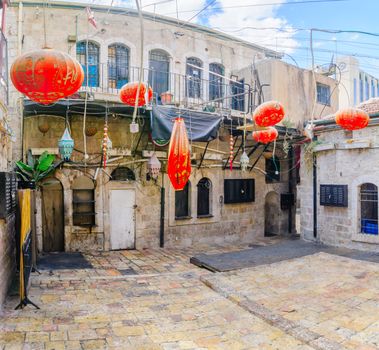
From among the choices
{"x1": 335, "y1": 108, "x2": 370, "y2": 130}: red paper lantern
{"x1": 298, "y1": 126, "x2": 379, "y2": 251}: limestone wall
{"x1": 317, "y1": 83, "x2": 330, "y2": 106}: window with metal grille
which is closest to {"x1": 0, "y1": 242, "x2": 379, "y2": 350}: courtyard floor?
{"x1": 298, "y1": 126, "x2": 379, "y2": 251}: limestone wall

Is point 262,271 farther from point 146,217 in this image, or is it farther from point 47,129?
point 47,129

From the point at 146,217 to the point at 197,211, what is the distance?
94.1 inches

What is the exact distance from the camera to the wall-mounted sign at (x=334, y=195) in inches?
456

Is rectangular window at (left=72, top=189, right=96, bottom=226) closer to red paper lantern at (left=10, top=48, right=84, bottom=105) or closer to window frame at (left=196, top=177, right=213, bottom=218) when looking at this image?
window frame at (left=196, top=177, right=213, bottom=218)

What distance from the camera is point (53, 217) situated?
11.5 metres

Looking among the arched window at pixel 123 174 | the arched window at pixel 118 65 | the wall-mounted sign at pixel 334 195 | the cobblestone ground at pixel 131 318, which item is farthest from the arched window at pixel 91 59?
the wall-mounted sign at pixel 334 195

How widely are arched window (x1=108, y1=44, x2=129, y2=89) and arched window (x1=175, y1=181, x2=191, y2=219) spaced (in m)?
4.72

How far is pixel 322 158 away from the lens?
12.5 meters

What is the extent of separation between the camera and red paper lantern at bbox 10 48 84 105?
4469mm

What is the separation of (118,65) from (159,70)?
178 cm

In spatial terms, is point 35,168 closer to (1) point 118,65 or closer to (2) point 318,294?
(1) point 118,65

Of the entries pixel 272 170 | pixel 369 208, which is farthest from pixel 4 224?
pixel 272 170

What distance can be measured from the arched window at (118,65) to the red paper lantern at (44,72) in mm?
8568

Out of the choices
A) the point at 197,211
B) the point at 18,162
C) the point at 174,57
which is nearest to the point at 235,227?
the point at 197,211
